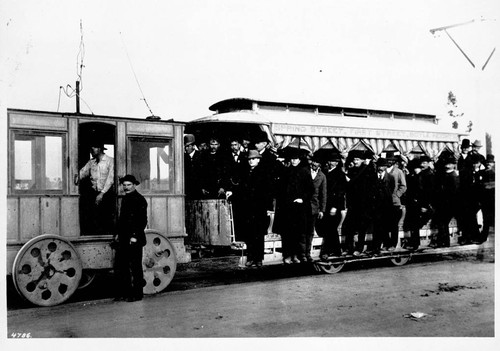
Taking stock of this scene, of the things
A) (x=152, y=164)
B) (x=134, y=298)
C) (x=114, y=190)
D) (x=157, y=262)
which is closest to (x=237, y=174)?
(x=152, y=164)

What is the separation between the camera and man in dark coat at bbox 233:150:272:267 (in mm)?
8141

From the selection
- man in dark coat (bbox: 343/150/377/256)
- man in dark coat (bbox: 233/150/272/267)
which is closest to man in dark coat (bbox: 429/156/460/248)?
man in dark coat (bbox: 343/150/377/256)

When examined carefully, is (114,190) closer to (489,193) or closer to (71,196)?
(71,196)

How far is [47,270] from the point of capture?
258 inches

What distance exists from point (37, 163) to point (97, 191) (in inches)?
32.6

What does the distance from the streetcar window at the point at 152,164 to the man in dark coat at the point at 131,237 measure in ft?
1.27

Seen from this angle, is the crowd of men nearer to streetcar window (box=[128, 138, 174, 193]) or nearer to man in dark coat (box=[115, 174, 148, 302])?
streetcar window (box=[128, 138, 174, 193])

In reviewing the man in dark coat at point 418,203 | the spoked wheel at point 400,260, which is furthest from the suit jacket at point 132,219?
the man in dark coat at point 418,203

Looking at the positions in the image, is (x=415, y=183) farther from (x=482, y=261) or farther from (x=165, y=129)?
(x=165, y=129)

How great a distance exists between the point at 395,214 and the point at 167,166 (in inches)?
161

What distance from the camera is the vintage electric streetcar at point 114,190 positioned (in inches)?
255

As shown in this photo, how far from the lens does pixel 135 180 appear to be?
701 cm

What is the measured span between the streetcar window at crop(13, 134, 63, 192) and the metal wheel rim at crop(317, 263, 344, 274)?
429 cm

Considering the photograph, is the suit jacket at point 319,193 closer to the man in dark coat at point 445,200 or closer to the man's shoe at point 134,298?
the man in dark coat at point 445,200
